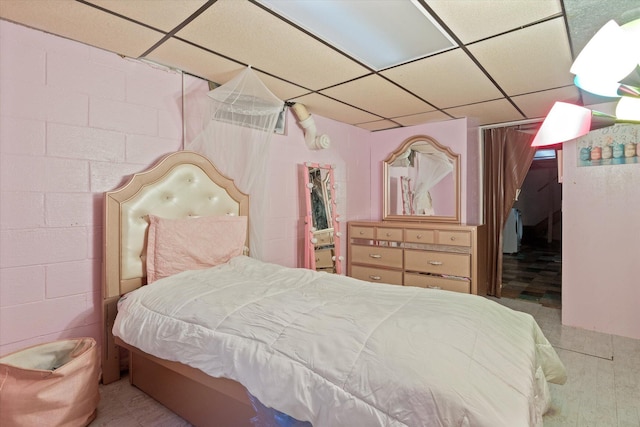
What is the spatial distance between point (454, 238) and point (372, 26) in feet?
7.07

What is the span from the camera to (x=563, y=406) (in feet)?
5.75

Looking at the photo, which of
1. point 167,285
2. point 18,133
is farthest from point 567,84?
point 18,133

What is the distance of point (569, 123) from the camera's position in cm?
130

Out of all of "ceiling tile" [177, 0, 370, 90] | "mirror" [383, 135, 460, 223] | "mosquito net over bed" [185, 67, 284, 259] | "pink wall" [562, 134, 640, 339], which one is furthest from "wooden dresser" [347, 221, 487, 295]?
"ceiling tile" [177, 0, 370, 90]

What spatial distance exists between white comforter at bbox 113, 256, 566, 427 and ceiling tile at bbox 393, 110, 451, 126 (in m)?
2.24

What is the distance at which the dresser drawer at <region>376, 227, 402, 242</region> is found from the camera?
3.42 metres

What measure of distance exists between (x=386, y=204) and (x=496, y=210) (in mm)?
1315

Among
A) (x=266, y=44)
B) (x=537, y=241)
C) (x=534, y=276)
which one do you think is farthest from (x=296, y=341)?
(x=537, y=241)

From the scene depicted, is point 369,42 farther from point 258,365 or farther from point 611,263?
point 611,263

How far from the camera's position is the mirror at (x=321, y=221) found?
3150 millimetres

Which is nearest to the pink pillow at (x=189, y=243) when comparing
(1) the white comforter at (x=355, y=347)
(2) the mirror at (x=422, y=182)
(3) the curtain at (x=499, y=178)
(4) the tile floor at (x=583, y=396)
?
(1) the white comforter at (x=355, y=347)

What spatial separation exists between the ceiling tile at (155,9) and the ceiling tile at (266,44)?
0.07m

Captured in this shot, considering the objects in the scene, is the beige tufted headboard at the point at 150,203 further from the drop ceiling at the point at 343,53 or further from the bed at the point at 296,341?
the drop ceiling at the point at 343,53

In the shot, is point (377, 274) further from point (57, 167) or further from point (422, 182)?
point (57, 167)
